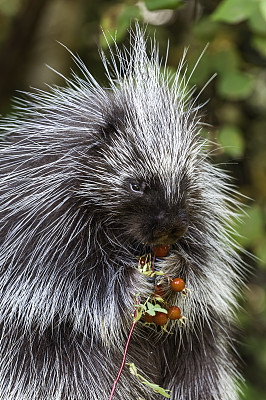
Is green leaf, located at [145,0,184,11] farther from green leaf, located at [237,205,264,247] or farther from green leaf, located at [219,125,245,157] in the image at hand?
green leaf, located at [237,205,264,247]

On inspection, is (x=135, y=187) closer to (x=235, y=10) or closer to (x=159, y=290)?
(x=159, y=290)

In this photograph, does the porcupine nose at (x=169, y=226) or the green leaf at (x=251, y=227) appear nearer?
the porcupine nose at (x=169, y=226)

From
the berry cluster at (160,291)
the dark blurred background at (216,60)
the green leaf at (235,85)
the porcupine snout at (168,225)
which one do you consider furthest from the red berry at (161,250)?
the green leaf at (235,85)

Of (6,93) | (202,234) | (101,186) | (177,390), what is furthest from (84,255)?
(6,93)

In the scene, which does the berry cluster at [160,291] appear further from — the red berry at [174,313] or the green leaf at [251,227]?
the green leaf at [251,227]

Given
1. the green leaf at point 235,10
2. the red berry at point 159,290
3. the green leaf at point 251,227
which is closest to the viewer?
the red berry at point 159,290

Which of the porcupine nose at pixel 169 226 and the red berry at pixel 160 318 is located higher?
the porcupine nose at pixel 169 226

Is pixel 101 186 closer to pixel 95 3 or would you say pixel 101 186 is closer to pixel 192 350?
pixel 192 350

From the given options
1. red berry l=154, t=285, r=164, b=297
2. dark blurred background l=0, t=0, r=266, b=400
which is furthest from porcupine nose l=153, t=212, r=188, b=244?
dark blurred background l=0, t=0, r=266, b=400
